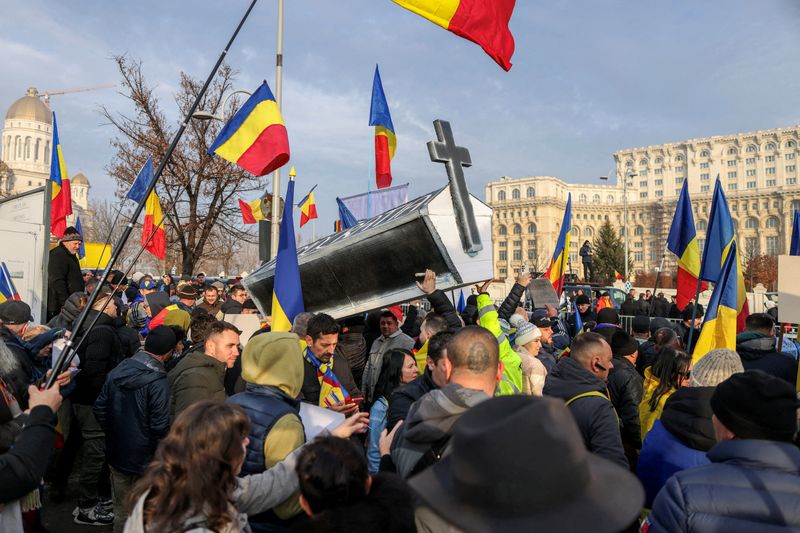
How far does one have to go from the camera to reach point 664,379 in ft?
14.2

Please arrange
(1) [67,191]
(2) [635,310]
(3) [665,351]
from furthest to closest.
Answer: (2) [635,310]
(1) [67,191]
(3) [665,351]

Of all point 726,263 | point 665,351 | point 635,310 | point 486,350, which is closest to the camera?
point 486,350

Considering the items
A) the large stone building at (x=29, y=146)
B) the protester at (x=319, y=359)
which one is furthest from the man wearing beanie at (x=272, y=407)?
the large stone building at (x=29, y=146)

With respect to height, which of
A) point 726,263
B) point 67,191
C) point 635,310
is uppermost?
point 67,191

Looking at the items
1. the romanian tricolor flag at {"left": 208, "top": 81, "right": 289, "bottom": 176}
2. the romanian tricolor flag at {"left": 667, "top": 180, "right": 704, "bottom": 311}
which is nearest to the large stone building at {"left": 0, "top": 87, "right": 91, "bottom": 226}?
the romanian tricolor flag at {"left": 208, "top": 81, "right": 289, "bottom": 176}

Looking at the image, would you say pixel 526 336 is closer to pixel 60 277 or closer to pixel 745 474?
pixel 745 474

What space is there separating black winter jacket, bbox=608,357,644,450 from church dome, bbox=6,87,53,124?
14784cm

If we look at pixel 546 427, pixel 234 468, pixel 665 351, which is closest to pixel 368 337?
pixel 665 351

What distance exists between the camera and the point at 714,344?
5.99m

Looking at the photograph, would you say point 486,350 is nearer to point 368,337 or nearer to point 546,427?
point 546,427

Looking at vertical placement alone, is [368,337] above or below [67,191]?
below

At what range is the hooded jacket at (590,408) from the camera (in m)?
3.53

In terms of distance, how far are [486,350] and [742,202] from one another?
372 feet

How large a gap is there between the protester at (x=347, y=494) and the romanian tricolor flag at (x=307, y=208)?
12342 mm
